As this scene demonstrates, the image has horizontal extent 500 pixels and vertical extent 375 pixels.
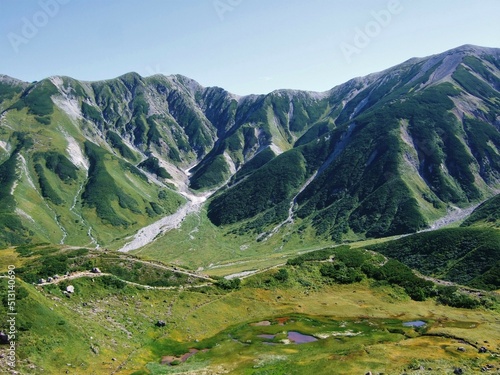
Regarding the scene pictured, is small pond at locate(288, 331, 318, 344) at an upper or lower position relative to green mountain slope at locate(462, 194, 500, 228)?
upper

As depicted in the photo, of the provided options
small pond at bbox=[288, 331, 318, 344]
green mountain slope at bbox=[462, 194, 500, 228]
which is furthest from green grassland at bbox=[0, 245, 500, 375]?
green mountain slope at bbox=[462, 194, 500, 228]

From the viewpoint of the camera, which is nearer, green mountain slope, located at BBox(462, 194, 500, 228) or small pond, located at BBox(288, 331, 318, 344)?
small pond, located at BBox(288, 331, 318, 344)

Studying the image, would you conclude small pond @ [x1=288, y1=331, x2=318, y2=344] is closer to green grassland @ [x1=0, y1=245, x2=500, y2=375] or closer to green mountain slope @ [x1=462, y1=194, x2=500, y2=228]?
green grassland @ [x1=0, y1=245, x2=500, y2=375]

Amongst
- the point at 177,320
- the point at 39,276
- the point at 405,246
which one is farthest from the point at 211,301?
the point at 405,246

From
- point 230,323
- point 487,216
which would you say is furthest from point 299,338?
point 487,216

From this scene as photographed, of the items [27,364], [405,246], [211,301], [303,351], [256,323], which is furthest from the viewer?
[405,246]

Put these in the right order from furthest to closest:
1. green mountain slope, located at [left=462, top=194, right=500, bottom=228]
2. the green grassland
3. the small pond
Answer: green mountain slope, located at [left=462, top=194, right=500, bottom=228] < the small pond < the green grassland

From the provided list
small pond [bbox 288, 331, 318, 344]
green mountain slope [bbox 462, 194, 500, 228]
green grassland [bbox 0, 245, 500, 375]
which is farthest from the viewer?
green mountain slope [bbox 462, 194, 500, 228]

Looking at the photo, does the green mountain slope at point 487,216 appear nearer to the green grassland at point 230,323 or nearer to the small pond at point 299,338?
the green grassland at point 230,323

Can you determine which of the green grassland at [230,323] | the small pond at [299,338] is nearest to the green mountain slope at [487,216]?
the green grassland at [230,323]

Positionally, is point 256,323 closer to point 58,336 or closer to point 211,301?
point 211,301

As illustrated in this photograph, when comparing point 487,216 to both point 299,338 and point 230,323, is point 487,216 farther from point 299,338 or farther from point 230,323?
point 230,323
